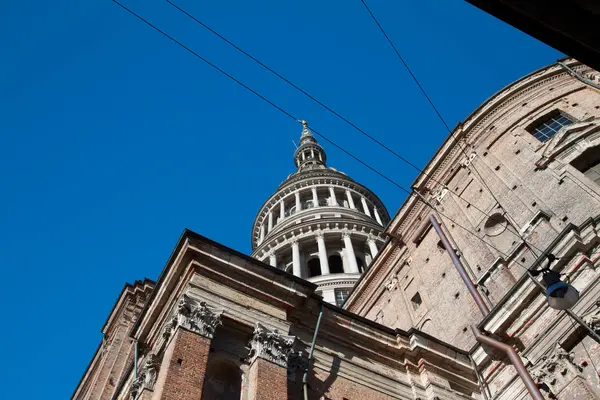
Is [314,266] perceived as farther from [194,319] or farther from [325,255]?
[194,319]

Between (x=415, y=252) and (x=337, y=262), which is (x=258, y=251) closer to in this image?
(x=337, y=262)

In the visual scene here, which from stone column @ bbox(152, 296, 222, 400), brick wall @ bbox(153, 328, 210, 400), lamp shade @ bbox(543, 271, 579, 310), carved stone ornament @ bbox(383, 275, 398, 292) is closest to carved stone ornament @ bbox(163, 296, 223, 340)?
stone column @ bbox(152, 296, 222, 400)

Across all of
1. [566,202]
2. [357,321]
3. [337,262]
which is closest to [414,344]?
[357,321]

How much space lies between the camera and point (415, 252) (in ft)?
71.2

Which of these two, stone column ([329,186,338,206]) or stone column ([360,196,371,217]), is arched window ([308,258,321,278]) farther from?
stone column ([360,196,371,217])

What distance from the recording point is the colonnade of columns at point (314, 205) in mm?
43562

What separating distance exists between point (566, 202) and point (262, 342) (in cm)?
977

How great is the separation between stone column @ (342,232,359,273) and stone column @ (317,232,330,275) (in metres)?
1.47

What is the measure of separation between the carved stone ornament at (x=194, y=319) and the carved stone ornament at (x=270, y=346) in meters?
0.90

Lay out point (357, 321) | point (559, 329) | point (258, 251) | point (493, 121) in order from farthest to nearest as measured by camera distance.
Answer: point (258, 251)
point (493, 121)
point (357, 321)
point (559, 329)

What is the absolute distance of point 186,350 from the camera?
1119cm

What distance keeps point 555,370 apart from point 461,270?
196 inches

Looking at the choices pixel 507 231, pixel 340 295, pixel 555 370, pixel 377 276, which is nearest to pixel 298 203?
pixel 340 295

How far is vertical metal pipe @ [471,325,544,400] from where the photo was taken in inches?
492
